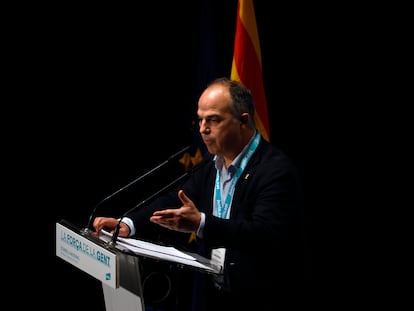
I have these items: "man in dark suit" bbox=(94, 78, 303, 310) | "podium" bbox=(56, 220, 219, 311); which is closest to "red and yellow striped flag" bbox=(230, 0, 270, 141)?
"man in dark suit" bbox=(94, 78, 303, 310)

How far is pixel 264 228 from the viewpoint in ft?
7.25

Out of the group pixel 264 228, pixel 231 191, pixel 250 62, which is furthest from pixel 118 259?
pixel 250 62

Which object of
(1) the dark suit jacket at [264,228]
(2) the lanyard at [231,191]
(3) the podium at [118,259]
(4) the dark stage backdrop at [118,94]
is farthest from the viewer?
(4) the dark stage backdrop at [118,94]

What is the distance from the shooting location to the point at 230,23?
13.4ft

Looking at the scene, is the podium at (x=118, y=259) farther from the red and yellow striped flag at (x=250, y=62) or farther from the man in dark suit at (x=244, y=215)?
the red and yellow striped flag at (x=250, y=62)

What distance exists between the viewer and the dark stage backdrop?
3.50m

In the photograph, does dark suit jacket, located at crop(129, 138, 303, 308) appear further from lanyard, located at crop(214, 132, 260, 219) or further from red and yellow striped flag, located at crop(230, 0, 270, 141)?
red and yellow striped flag, located at crop(230, 0, 270, 141)

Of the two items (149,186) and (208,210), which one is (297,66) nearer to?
(149,186)

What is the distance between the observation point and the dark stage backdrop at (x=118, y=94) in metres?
3.50

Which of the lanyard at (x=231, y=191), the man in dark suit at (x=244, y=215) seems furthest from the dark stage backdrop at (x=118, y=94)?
the lanyard at (x=231, y=191)

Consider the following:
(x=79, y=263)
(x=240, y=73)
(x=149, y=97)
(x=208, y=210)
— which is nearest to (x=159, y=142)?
(x=149, y=97)

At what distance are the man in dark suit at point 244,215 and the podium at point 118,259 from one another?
0.41 feet

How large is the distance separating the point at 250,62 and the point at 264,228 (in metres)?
1.54

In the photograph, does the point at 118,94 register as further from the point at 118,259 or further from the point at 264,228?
the point at 118,259
